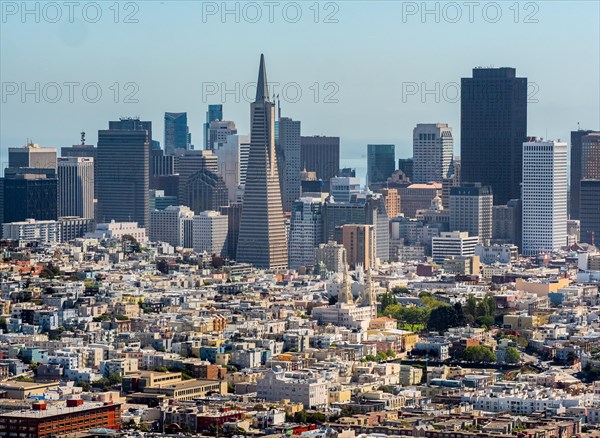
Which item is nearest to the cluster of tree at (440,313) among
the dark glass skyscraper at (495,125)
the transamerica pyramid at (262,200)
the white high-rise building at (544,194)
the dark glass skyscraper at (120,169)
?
the transamerica pyramid at (262,200)

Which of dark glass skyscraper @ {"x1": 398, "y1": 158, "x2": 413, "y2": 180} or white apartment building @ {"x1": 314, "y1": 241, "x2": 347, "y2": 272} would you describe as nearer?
white apartment building @ {"x1": 314, "y1": 241, "x2": 347, "y2": 272}

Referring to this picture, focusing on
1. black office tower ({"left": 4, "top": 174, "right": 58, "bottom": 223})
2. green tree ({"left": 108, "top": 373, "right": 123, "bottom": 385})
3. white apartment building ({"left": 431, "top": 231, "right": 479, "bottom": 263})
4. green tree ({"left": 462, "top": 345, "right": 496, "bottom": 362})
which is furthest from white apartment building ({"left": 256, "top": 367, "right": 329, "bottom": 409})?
black office tower ({"left": 4, "top": 174, "right": 58, "bottom": 223})

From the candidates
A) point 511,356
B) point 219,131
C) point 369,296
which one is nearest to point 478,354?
point 511,356

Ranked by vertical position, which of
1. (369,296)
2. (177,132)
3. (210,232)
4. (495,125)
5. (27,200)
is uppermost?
(495,125)

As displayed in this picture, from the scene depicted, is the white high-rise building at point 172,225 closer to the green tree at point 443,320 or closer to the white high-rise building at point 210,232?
the white high-rise building at point 210,232

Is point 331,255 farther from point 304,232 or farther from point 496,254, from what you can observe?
point 496,254

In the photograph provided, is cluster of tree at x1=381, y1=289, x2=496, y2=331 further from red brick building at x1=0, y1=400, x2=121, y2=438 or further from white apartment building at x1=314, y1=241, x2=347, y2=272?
red brick building at x1=0, y1=400, x2=121, y2=438
